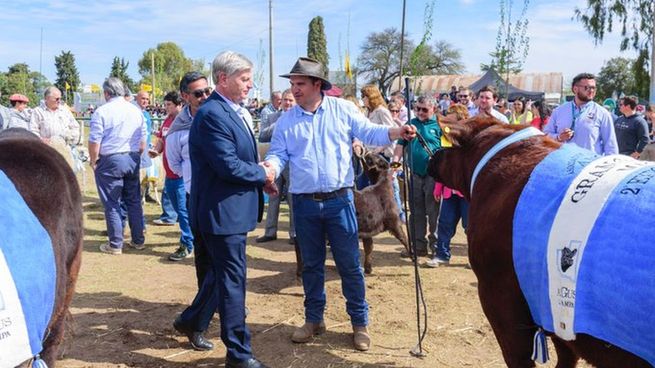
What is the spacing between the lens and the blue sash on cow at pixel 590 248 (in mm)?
1974

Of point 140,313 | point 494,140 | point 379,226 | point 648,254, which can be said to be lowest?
point 140,313

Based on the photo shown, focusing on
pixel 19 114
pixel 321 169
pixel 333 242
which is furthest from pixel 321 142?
pixel 19 114

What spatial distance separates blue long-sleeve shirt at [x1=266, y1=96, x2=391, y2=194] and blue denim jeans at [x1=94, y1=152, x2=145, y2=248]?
3670 millimetres

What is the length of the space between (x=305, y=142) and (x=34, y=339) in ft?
8.20

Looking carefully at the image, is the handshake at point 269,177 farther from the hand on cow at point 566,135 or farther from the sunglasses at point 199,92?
the hand on cow at point 566,135

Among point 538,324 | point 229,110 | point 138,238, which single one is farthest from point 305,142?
point 138,238

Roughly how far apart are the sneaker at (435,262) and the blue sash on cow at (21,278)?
4959mm

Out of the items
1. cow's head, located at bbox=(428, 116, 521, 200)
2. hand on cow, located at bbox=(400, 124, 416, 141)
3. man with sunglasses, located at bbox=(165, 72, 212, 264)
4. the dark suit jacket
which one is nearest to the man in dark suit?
the dark suit jacket

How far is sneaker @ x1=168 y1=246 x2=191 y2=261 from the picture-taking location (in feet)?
23.0

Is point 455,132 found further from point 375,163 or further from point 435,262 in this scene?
point 435,262

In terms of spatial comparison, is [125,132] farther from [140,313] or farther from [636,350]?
[636,350]

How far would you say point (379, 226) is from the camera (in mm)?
6109

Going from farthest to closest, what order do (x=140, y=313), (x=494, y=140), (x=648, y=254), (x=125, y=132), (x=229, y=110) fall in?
(x=125, y=132)
(x=140, y=313)
(x=229, y=110)
(x=494, y=140)
(x=648, y=254)

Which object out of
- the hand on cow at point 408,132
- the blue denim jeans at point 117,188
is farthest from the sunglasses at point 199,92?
the hand on cow at point 408,132
